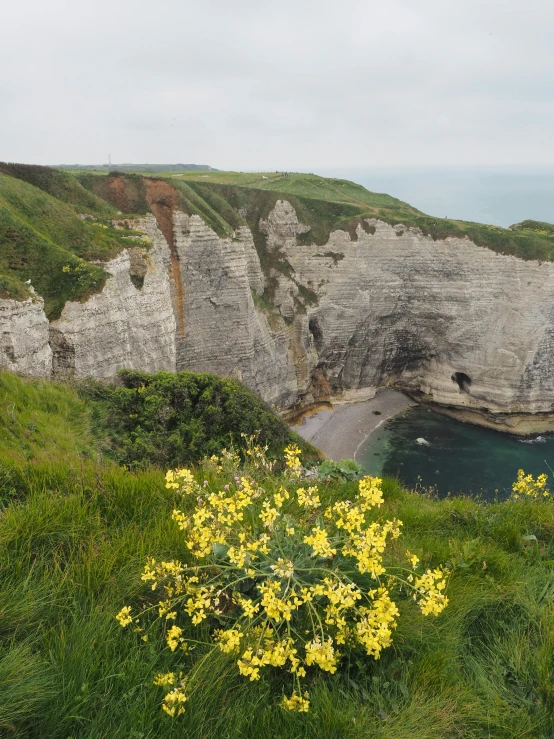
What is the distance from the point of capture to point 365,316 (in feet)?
157

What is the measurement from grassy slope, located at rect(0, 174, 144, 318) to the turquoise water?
2715 centimetres

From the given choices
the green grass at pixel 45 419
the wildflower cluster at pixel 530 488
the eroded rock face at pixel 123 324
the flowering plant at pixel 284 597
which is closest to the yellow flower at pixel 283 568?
the flowering plant at pixel 284 597

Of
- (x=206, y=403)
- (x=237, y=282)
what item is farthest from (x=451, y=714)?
(x=237, y=282)

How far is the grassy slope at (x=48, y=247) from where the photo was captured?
74.8 feet

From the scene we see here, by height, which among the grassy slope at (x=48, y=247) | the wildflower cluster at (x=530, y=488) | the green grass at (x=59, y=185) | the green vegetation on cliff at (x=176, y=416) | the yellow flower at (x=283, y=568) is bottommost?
the green vegetation on cliff at (x=176, y=416)

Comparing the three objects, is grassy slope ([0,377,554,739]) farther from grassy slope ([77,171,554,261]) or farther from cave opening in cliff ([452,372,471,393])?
cave opening in cliff ([452,372,471,393])

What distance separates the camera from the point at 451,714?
2.92 meters

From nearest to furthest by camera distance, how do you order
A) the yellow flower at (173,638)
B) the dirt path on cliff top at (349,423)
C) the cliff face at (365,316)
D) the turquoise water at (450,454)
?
the yellow flower at (173,638) < the cliff face at (365,316) < the turquoise water at (450,454) < the dirt path on cliff top at (349,423)

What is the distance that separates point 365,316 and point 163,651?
1845 inches

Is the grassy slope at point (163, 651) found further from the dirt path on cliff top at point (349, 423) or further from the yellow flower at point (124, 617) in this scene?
the dirt path on cliff top at point (349, 423)

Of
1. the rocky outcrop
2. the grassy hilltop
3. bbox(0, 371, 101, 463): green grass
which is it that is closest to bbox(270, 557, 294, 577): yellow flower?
bbox(0, 371, 101, 463): green grass

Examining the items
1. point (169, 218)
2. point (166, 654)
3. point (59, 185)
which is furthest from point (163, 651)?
point (169, 218)

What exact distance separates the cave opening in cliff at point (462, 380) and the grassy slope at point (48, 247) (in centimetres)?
3937

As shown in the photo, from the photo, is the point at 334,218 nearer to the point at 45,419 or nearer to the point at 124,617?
the point at 45,419
